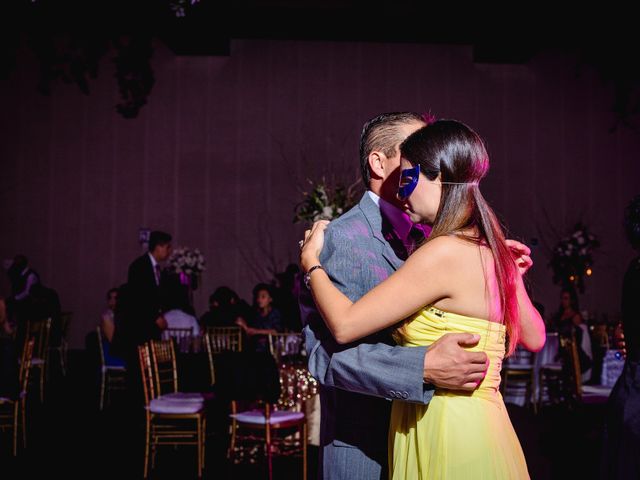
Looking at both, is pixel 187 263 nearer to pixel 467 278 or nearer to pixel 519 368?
pixel 519 368

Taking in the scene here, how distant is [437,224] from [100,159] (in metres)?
11.4

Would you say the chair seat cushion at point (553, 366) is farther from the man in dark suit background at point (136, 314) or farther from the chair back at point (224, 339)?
the man in dark suit background at point (136, 314)

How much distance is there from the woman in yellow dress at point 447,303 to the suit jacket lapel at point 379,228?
124 millimetres

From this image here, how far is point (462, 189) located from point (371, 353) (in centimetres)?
42

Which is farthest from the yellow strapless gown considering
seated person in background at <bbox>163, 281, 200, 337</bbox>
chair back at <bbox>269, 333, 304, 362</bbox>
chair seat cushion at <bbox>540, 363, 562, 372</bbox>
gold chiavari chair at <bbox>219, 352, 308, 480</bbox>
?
chair seat cushion at <bbox>540, 363, 562, 372</bbox>

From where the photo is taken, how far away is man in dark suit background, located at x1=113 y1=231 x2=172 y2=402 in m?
6.69

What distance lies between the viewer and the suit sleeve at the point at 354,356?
1672 mm

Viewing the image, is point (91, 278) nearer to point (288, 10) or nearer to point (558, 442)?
point (288, 10)

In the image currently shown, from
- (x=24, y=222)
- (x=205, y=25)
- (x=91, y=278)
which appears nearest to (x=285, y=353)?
(x=205, y=25)

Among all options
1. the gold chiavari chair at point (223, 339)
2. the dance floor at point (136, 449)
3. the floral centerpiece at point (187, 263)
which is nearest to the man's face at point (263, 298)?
the gold chiavari chair at point (223, 339)

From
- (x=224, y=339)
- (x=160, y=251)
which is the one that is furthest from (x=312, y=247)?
(x=224, y=339)

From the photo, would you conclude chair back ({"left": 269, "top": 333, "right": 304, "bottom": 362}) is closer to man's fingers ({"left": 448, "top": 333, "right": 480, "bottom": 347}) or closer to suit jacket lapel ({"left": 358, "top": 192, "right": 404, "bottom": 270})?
suit jacket lapel ({"left": 358, "top": 192, "right": 404, "bottom": 270})

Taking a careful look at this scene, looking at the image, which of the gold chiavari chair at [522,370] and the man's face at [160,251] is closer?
the man's face at [160,251]

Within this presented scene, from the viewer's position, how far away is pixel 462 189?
69.3 inches
